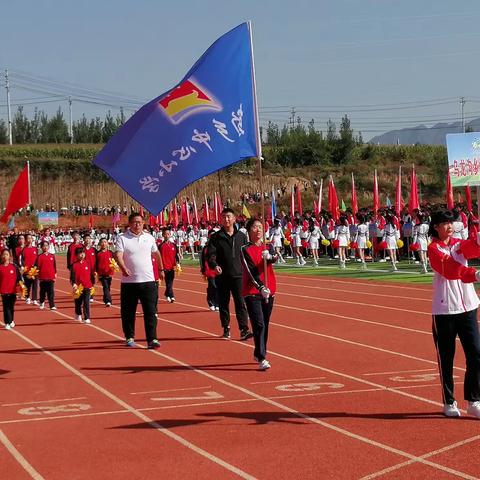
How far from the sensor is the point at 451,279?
26.0ft

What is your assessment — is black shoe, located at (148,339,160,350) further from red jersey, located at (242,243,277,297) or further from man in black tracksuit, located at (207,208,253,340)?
red jersey, located at (242,243,277,297)

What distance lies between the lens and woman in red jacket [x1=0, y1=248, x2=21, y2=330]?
1658 centimetres

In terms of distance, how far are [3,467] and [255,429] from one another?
208cm

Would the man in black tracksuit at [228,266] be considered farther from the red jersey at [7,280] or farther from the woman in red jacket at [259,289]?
the red jersey at [7,280]

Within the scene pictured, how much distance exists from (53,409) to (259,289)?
298 cm

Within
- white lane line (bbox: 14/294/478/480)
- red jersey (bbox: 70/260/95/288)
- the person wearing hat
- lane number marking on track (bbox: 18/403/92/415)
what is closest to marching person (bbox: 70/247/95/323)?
red jersey (bbox: 70/260/95/288)

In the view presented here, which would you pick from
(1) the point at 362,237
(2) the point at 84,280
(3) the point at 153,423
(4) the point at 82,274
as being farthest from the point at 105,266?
(3) the point at 153,423

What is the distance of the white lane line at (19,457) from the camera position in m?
6.76

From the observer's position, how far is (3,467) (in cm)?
698

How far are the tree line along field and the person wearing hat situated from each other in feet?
237

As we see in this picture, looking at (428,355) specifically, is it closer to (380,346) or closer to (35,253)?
(380,346)

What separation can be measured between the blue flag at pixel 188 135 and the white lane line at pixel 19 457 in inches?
147

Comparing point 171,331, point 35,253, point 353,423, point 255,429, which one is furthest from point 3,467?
point 35,253

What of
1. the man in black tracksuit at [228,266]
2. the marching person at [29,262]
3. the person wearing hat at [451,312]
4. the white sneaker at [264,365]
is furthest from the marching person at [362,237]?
the person wearing hat at [451,312]
